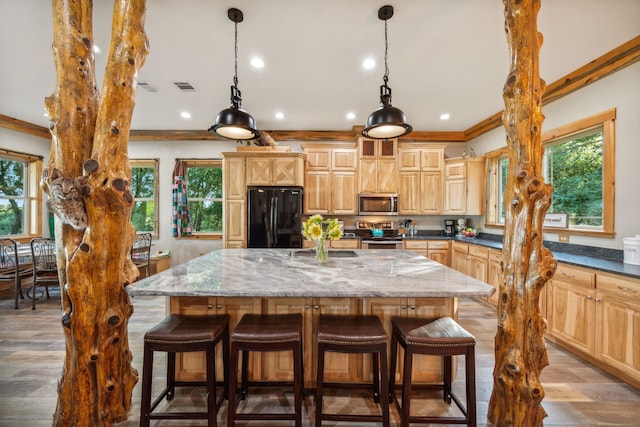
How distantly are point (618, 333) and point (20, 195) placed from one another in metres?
8.41

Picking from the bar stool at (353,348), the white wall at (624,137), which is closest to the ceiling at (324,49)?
the white wall at (624,137)

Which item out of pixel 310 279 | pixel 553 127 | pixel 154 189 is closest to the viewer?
pixel 310 279

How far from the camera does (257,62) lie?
9.79 ft

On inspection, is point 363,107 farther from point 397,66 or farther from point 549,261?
point 549,261

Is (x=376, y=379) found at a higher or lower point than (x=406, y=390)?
lower

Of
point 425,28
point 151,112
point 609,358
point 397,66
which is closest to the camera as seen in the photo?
point 609,358

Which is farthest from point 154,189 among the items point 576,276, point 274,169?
point 576,276

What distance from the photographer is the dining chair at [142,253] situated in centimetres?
470

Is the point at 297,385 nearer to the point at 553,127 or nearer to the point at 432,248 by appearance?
the point at 432,248

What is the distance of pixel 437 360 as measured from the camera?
81.4 inches

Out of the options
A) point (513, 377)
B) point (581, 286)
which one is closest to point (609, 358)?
point (581, 286)

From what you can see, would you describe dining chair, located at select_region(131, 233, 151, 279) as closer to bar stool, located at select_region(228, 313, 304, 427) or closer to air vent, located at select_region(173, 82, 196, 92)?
air vent, located at select_region(173, 82, 196, 92)

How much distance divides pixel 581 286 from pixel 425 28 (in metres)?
2.71

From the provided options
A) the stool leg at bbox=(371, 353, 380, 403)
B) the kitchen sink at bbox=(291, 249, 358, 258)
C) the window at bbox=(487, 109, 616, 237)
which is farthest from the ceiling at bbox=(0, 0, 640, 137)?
the stool leg at bbox=(371, 353, 380, 403)
